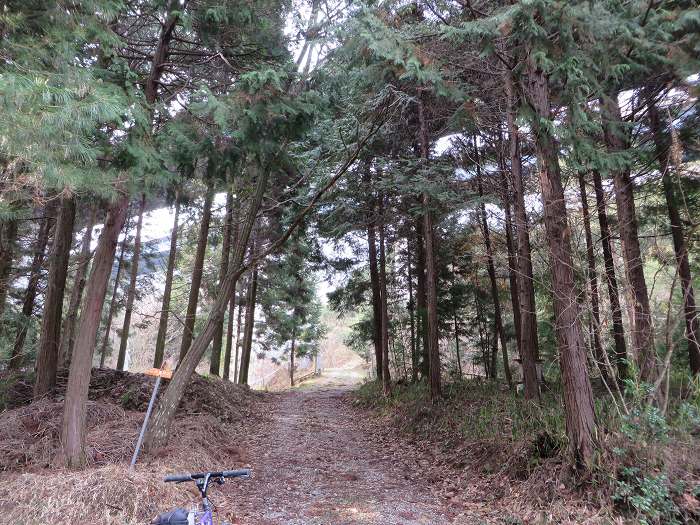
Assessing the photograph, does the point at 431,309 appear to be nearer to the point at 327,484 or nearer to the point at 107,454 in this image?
the point at 327,484

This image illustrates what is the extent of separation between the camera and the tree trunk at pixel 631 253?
5.21 m

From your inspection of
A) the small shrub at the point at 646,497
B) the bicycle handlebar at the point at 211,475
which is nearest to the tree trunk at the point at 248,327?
the small shrub at the point at 646,497

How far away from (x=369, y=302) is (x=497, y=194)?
1074 cm

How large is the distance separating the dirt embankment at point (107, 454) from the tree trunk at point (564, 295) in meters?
4.21

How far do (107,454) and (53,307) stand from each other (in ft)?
11.3

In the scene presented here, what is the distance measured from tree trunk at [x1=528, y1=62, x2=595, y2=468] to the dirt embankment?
421 cm

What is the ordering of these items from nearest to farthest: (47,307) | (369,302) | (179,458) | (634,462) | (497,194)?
(634,462) → (179,458) → (47,307) → (497,194) → (369,302)

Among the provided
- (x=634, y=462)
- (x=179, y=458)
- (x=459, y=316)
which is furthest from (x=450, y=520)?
(x=459, y=316)

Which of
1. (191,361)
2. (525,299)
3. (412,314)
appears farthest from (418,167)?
(412,314)

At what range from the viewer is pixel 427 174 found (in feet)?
29.5

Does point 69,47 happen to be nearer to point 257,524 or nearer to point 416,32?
point 416,32

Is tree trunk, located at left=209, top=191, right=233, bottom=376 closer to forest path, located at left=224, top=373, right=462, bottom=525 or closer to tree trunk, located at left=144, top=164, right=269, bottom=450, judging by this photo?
forest path, located at left=224, top=373, right=462, bottom=525

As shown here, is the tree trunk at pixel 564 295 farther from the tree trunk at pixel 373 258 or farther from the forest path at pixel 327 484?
the tree trunk at pixel 373 258

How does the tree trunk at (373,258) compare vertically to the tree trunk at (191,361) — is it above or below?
above
